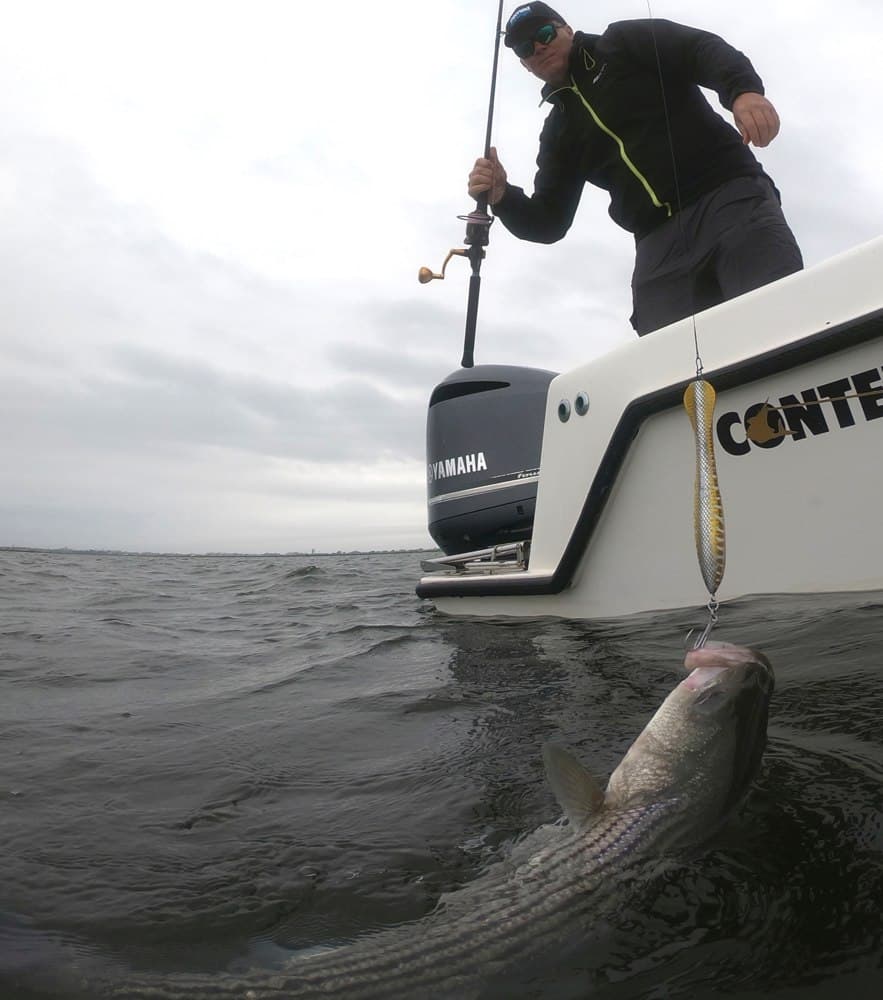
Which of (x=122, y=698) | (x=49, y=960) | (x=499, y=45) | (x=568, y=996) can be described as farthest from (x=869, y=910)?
(x=499, y=45)

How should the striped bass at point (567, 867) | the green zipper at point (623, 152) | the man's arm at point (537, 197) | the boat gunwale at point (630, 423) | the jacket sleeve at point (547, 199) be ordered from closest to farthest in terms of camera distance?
the striped bass at point (567, 867), the boat gunwale at point (630, 423), the green zipper at point (623, 152), the jacket sleeve at point (547, 199), the man's arm at point (537, 197)

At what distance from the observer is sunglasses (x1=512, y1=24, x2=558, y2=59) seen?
3.92 m

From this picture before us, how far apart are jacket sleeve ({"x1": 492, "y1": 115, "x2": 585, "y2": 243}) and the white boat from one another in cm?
135

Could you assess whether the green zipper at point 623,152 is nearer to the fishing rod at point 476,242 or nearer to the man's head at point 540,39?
the man's head at point 540,39

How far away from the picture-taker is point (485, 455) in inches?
213

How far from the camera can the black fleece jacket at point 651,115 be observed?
3570 millimetres

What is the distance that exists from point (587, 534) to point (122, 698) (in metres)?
2.36

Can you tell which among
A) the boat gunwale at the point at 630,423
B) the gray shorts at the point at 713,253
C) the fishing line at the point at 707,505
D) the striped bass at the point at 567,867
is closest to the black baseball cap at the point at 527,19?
the gray shorts at the point at 713,253

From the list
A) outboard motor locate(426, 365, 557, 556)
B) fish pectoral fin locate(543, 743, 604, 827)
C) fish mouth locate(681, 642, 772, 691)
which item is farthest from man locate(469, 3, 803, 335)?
fish pectoral fin locate(543, 743, 604, 827)

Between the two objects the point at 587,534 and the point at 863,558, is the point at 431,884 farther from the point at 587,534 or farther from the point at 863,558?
the point at 587,534

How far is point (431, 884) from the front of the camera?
182cm

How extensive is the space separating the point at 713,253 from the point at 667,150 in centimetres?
55

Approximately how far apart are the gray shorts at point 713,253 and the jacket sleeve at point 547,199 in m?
0.80

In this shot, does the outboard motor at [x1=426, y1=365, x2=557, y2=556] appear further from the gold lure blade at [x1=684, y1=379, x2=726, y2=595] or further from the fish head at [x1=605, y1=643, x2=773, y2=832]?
the fish head at [x1=605, y1=643, x2=773, y2=832]
